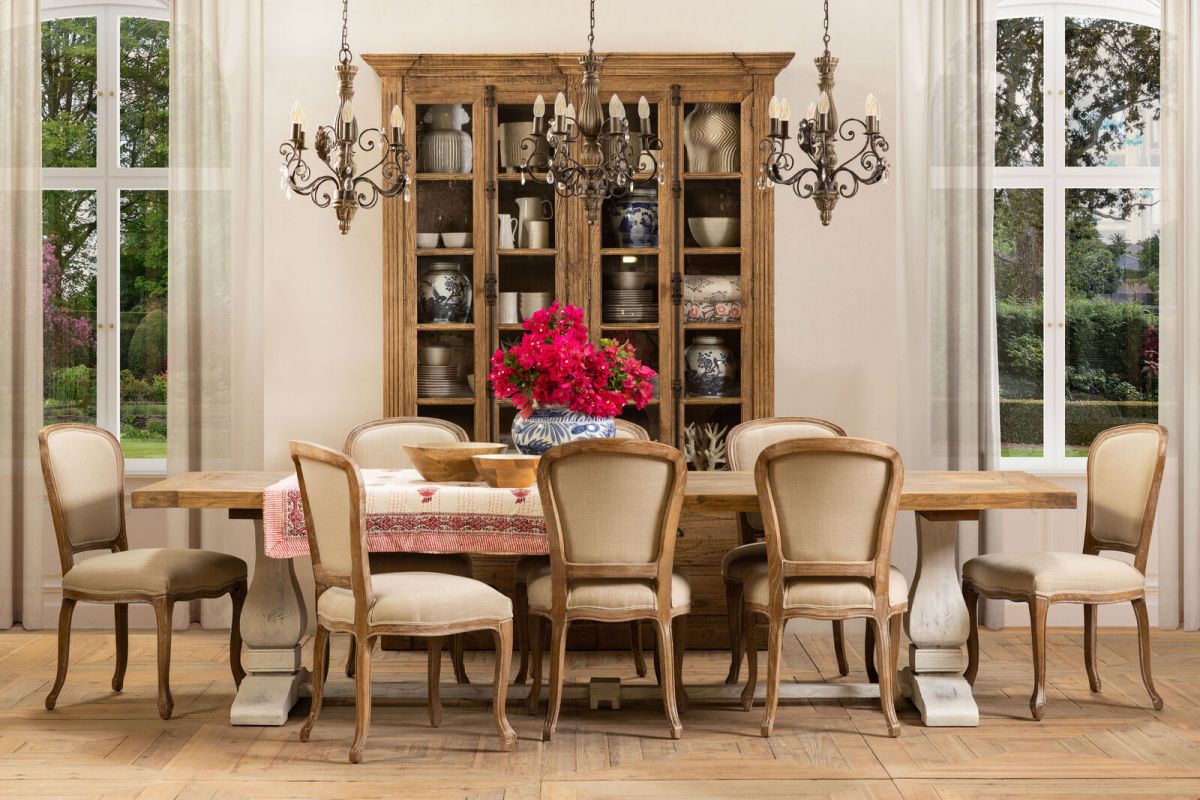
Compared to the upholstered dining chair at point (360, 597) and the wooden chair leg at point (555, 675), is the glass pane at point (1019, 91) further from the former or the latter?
the upholstered dining chair at point (360, 597)

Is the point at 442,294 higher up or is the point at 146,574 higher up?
the point at 442,294

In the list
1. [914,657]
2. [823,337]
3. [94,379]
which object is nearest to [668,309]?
[823,337]

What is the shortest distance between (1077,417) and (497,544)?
301cm

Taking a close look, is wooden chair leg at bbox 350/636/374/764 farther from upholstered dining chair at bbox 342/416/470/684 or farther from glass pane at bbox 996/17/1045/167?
glass pane at bbox 996/17/1045/167

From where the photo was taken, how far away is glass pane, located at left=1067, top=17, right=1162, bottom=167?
500cm

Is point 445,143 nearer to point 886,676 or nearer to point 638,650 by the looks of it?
point 638,650

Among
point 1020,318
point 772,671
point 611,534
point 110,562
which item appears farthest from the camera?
point 1020,318

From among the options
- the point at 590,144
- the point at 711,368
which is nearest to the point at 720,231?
the point at 711,368

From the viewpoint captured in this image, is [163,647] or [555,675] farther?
[163,647]

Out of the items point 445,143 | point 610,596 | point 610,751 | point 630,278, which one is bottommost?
point 610,751

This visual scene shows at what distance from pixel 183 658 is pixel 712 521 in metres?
2.09

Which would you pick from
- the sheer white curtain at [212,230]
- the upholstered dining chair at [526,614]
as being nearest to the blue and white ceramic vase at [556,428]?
the upholstered dining chair at [526,614]

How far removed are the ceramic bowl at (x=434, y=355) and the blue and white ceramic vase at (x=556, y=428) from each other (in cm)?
110

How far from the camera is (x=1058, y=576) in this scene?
3475mm
